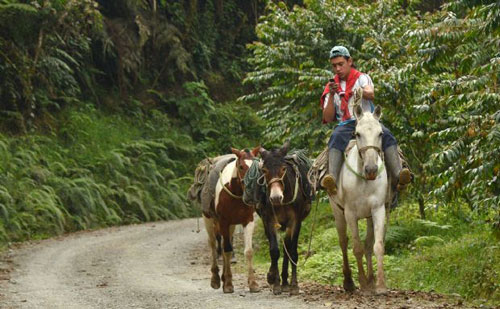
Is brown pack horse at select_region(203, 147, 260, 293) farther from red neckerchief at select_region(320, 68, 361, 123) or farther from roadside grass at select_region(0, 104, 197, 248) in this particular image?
roadside grass at select_region(0, 104, 197, 248)

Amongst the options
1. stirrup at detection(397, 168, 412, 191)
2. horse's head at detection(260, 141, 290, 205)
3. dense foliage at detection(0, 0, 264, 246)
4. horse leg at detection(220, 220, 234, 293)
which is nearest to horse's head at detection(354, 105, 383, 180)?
stirrup at detection(397, 168, 412, 191)

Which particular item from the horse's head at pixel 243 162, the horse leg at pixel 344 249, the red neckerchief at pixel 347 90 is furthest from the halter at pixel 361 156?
the horse's head at pixel 243 162

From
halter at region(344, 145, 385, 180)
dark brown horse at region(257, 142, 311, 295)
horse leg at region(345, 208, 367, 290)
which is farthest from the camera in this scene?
dark brown horse at region(257, 142, 311, 295)

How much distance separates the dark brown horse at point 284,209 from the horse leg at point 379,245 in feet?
5.40

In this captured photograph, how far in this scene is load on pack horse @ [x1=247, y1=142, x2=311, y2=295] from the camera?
1025cm

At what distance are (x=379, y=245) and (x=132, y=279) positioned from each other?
5.78m

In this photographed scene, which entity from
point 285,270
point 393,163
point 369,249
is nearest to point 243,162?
point 285,270

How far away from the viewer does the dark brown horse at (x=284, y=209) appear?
1025cm

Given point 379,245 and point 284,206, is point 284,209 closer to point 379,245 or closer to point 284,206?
point 284,206

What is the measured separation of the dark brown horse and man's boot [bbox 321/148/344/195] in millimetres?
905

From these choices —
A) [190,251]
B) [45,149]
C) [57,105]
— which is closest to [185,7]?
[57,105]

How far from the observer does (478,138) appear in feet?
25.3

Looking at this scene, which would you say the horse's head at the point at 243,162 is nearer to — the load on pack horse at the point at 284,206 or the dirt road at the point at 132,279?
the load on pack horse at the point at 284,206

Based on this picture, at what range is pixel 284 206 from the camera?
10555mm
